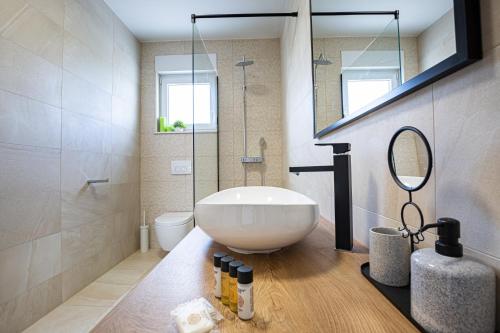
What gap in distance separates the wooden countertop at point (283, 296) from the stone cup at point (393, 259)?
0.04 m

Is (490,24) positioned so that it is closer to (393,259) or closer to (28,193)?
(393,259)

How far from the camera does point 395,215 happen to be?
562 mm

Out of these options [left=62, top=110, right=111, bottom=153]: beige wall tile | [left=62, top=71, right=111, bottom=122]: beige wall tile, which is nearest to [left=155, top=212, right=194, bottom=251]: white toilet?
[left=62, top=110, right=111, bottom=153]: beige wall tile

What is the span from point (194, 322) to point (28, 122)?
1.64 metres

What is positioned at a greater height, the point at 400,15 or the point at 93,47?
the point at 93,47

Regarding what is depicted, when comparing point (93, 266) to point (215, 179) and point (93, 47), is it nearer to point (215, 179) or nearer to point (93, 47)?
point (215, 179)

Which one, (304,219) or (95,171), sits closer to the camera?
(304,219)

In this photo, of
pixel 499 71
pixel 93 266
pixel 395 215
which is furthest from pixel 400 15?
pixel 93 266

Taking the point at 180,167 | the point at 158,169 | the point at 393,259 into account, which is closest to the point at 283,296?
the point at 393,259

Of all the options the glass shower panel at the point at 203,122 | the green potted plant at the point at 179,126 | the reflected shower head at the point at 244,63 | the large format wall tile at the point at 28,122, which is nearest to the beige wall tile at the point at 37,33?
the large format wall tile at the point at 28,122

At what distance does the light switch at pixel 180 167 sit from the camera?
2.54 meters

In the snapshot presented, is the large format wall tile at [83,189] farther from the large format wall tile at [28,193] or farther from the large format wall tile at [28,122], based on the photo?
the large format wall tile at [28,122]

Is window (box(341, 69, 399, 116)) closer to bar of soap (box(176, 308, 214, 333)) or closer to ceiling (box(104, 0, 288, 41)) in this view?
bar of soap (box(176, 308, 214, 333))

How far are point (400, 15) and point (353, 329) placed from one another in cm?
66
